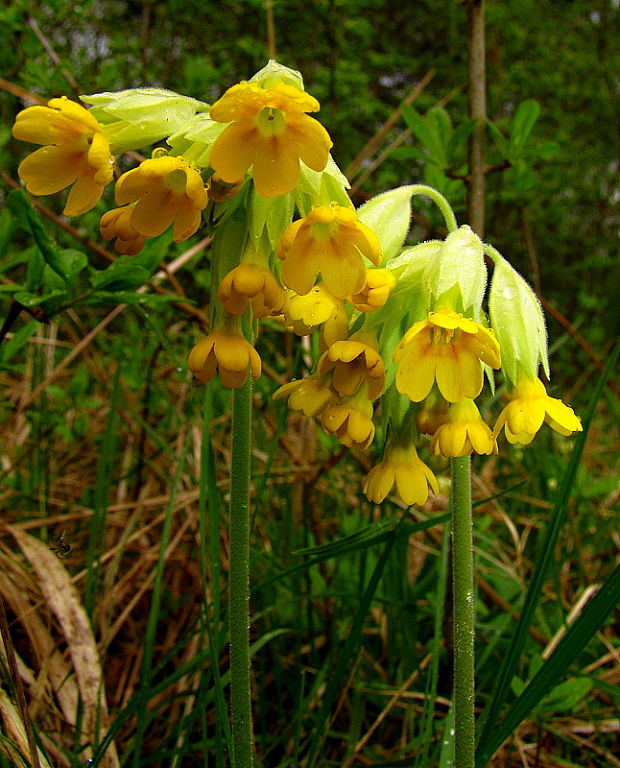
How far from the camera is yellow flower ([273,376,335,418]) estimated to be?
1.34 meters

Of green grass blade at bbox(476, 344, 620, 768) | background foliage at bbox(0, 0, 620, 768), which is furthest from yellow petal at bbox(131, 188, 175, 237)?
green grass blade at bbox(476, 344, 620, 768)

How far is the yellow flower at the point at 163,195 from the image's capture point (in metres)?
1.06

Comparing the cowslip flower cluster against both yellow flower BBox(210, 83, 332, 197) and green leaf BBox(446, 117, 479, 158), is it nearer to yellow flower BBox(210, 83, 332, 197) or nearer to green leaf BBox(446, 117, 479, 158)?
yellow flower BBox(210, 83, 332, 197)

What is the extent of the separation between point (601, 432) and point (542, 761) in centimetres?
387

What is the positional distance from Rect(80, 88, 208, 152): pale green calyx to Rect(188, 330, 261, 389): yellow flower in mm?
328

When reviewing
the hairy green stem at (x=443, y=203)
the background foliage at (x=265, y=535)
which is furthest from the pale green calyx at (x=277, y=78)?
the background foliage at (x=265, y=535)

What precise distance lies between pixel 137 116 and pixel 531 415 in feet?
2.59

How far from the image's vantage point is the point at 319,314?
1180 mm

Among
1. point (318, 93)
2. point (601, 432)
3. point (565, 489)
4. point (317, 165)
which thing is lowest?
point (601, 432)

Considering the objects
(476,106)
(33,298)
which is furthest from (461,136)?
(33,298)

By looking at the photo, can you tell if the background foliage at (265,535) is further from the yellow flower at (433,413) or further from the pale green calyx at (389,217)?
the pale green calyx at (389,217)

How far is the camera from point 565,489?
1.69 m

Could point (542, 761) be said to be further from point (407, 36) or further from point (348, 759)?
point (407, 36)

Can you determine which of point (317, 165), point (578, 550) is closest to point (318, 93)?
point (578, 550)
